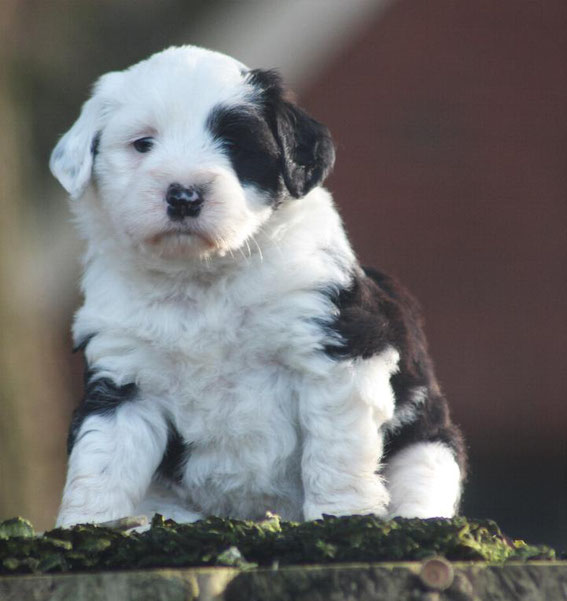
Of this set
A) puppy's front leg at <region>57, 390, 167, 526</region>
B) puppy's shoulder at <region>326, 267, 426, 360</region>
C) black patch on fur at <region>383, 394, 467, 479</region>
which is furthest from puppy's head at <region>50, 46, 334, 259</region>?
black patch on fur at <region>383, 394, 467, 479</region>

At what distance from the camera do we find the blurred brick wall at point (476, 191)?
1009 centimetres

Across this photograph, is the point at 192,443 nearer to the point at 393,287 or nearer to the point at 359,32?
the point at 393,287

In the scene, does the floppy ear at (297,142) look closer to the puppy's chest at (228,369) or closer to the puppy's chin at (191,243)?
the puppy's chin at (191,243)

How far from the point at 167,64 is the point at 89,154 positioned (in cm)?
44

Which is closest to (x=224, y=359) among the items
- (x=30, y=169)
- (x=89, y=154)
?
(x=89, y=154)

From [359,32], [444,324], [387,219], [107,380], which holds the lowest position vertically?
[444,324]

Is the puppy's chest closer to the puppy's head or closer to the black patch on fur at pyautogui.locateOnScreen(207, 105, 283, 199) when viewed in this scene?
the puppy's head

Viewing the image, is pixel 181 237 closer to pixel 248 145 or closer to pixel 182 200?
pixel 182 200

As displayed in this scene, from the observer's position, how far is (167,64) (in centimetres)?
442

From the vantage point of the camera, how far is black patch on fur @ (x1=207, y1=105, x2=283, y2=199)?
4332 millimetres

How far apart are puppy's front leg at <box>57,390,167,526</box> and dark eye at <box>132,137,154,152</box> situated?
907mm

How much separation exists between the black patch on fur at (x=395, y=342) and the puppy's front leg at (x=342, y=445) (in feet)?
0.33

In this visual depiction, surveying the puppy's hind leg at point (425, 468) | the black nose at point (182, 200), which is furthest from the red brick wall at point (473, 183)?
the black nose at point (182, 200)

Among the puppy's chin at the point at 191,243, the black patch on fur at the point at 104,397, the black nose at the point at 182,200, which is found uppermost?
the black nose at the point at 182,200
